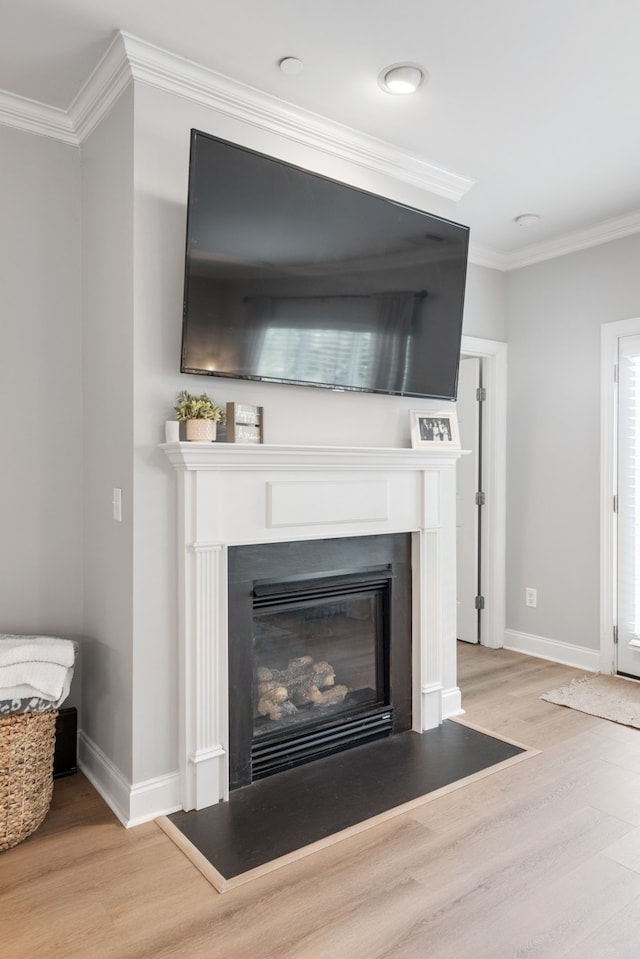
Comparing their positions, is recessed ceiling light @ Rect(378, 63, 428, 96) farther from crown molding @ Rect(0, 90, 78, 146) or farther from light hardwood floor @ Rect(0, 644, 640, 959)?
light hardwood floor @ Rect(0, 644, 640, 959)

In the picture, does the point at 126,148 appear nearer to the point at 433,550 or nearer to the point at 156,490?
the point at 156,490

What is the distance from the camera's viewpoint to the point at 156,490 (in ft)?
7.54

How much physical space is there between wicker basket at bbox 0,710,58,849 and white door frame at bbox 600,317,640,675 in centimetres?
309

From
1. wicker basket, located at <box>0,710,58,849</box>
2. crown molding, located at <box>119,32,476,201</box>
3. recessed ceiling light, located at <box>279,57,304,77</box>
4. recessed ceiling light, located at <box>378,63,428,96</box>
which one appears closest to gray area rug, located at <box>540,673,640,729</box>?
wicker basket, located at <box>0,710,58,849</box>

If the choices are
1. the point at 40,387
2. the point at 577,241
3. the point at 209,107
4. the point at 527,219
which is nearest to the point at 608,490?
the point at 577,241

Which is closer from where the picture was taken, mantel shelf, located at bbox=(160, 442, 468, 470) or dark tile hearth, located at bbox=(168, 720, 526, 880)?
Result: dark tile hearth, located at bbox=(168, 720, 526, 880)

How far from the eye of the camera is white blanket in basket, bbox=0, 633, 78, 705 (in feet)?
6.84

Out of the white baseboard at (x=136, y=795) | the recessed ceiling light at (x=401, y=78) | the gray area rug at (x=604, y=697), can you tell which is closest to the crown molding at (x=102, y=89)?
the recessed ceiling light at (x=401, y=78)

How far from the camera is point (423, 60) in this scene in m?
2.30

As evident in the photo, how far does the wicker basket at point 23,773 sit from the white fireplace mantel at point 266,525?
0.46 meters

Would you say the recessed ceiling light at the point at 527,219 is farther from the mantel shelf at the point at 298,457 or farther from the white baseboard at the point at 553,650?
the white baseboard at the point at 553,650

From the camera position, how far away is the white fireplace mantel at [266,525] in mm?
2303

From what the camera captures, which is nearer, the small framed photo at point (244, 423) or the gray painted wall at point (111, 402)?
the gray painted wall at point (111, 402)

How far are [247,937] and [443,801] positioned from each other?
37.2 inches
